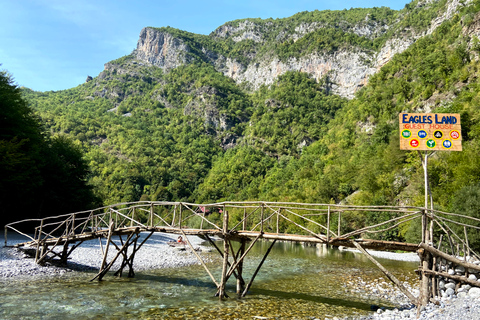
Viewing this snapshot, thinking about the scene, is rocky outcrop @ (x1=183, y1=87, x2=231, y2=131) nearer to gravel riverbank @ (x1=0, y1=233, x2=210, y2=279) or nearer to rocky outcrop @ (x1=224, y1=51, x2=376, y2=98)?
rocky outcrop @ (x1=224, y1=51, x2=376, y2=98)

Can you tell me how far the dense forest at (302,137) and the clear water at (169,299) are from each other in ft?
54.9

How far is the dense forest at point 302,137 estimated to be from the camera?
43.7m

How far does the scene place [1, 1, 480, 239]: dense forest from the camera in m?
43.7

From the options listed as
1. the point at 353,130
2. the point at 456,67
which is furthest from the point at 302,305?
the point at 353,130

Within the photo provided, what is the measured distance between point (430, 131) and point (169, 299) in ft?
44.2

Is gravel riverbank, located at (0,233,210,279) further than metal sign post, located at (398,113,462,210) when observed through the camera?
Yes

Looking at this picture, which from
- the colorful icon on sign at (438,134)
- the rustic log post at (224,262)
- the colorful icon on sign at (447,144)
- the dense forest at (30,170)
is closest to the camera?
the colorful icon on sign at (447,144)

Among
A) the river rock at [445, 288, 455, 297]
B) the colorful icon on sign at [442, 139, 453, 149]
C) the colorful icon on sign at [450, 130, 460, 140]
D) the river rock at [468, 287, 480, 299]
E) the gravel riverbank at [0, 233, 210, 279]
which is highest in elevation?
the colorful icon on sign at [450, 130, 460, 140]

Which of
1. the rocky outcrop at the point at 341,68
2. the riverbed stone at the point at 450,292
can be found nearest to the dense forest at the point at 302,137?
the rocky outcrop at the point at 341,68

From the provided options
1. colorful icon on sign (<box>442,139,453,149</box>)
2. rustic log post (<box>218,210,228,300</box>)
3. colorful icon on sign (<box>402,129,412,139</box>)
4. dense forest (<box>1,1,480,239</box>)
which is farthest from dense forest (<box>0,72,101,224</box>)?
colorful icon on sign (<box>442,139,453,149</box>)

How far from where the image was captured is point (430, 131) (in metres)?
13.0

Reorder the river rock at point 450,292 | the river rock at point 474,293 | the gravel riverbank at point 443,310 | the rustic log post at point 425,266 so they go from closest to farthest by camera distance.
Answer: the gravel riverbank at point 443,310 → the river rock at point 474,293 → the rustic log post at point 425,266 → the river rock at point 450,292

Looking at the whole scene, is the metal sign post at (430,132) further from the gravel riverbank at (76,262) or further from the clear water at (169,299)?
the gravel riverbank at (76,262)

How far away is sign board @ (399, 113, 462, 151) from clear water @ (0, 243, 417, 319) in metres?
7.18
